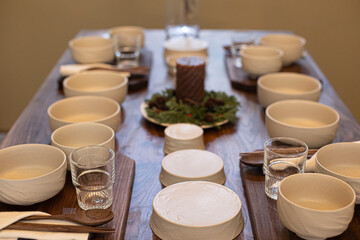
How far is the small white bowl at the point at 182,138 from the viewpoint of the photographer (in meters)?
1.31

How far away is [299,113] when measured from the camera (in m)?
1.49

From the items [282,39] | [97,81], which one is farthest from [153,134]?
[282,39]

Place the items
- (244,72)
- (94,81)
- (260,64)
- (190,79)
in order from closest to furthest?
(190,79) < (94,81) < (260,64) < (244,72)

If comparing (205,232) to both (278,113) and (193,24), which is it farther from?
(193,24)

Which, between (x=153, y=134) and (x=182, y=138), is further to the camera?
(x=153, y=134)

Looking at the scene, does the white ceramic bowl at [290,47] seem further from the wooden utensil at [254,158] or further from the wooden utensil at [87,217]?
the wooden utensil at [87,217]

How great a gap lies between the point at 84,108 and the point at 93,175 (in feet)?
1.72

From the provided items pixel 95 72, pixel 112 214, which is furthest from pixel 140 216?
pixel 95 72

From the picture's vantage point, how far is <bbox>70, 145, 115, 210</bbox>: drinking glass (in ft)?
3.39

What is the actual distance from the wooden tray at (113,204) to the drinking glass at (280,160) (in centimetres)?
33

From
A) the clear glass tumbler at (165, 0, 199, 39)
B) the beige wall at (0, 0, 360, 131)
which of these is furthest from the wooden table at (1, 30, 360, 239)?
the beige wall at (0, 0, 360, 131)

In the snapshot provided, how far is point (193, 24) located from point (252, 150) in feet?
4.22

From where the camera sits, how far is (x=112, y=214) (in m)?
1.01

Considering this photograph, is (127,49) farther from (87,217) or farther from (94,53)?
(87,217)
